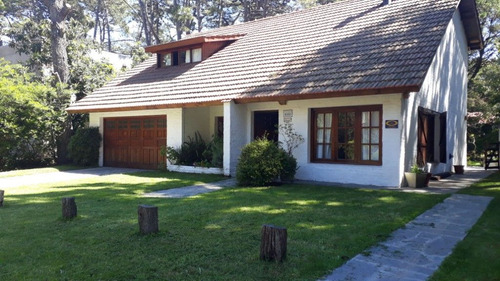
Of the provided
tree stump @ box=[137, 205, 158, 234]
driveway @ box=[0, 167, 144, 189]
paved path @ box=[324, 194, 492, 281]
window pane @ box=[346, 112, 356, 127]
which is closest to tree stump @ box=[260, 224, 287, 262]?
paved path @ box=[324, 194, 492, 281]

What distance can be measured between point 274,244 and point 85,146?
14.1 metres

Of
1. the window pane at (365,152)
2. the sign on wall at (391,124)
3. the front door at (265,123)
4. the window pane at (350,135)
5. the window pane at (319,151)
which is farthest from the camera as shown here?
the front door at (265,123)

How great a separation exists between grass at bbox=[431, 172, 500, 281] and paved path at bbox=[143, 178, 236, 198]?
19.3ft

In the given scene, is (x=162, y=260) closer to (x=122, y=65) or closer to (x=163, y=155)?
(x=163, y=155)

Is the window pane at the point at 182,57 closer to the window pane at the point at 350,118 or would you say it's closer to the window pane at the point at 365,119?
the window pane at the point at 350,118

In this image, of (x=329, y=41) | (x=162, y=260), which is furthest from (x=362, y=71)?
(x=162, y=260)

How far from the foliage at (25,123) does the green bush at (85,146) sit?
1821mm

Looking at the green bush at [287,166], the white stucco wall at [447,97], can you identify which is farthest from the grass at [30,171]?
the white stucco wall at [447,97]

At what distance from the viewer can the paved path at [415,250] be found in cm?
429

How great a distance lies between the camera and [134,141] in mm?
16344

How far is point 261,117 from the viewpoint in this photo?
13828 millimetres

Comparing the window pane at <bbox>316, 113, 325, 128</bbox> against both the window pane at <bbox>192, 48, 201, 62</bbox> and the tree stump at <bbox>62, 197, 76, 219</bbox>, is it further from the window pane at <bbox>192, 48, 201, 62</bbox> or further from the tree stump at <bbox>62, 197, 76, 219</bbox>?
the tree stump at <bbox>62, 197, 76, 219</bbox>

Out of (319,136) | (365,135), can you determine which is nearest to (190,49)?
(319,136)

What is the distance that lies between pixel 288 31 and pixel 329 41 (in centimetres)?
274
